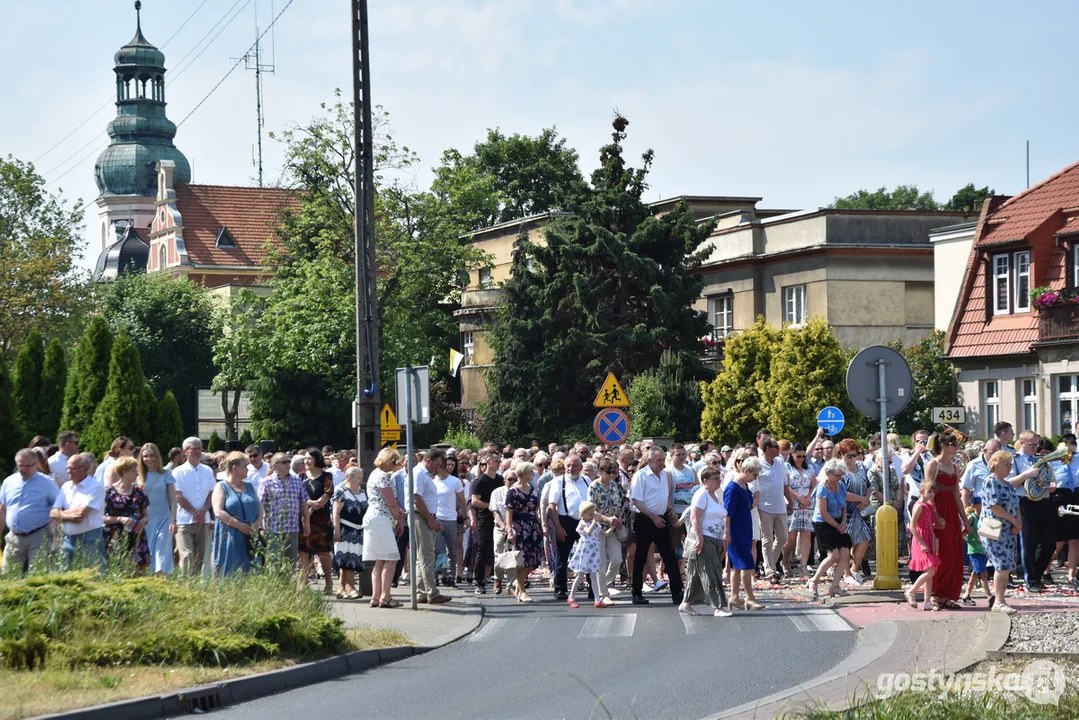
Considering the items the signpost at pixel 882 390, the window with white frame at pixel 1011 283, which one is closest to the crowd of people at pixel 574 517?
the signpost at pixel 882 390

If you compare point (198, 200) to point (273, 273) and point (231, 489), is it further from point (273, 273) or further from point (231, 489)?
point (231, 489)

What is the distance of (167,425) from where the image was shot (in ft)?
153

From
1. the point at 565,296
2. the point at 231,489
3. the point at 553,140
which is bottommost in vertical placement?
the point at 231,489

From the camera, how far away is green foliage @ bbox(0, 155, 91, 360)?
6012 centimetres

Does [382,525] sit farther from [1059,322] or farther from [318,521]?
[1059,322]

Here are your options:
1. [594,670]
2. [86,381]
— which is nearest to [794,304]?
[86,381]

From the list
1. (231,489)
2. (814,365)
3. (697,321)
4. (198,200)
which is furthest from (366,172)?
(198,200)

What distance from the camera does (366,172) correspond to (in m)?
24.9

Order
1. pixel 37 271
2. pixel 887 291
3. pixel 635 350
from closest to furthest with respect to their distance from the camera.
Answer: pixel 635 350, pixel 887 291, pixel 37 271

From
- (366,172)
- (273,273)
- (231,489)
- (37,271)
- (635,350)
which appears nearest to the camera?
(231,489)

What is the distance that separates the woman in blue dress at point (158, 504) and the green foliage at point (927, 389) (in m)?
31.8

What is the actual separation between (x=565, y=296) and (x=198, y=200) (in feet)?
223

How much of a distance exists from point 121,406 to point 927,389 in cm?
2268

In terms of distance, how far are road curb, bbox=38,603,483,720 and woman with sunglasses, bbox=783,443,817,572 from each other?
7.70 m
